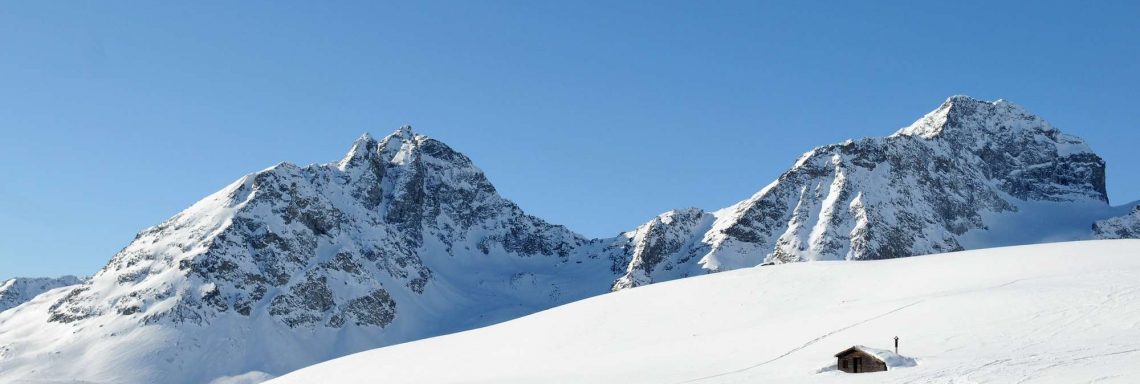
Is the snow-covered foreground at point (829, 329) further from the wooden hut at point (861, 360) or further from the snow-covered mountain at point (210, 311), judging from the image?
the snow-covered mountain at point (210, 311)

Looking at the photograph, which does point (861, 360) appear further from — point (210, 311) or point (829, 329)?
point (210, 311)

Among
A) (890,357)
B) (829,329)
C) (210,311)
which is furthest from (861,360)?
(210,311)

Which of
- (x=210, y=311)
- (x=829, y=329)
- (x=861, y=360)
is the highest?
(x=210, y=311)

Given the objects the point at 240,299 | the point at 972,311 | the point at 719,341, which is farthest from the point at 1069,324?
the point at 240,299

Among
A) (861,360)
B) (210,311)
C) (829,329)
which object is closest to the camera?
(861,360)

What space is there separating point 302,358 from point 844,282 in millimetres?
116809

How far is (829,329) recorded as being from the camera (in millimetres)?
54562

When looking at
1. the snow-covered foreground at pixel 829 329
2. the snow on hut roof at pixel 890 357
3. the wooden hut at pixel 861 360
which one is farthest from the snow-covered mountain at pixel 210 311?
the snow on hut roof at pixel 890 357

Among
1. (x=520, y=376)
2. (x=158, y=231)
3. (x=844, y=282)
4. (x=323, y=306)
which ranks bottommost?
(x=520, y=376)

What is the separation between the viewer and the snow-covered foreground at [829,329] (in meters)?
43.1

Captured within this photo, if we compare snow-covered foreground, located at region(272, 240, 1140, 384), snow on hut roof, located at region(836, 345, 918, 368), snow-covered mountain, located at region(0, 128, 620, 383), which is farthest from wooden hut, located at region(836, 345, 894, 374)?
snow-covered mountain, located at region(0, 128, 620, 383)

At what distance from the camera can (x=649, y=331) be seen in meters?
65.6

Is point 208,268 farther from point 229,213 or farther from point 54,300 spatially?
point 54,300

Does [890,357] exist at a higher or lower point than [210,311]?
lower
